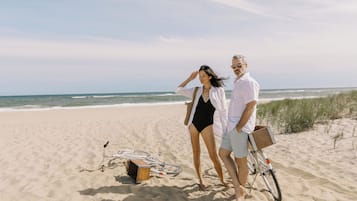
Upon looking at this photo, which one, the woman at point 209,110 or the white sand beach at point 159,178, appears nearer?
the woman at point 209,110

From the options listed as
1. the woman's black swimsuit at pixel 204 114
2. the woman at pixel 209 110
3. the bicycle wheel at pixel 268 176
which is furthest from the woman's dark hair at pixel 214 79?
the bicycle wheel at pixel 268 176

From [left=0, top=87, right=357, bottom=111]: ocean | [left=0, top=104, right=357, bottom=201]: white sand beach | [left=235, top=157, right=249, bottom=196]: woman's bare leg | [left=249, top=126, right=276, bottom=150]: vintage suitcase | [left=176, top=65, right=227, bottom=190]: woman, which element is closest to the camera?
[left=249, top=126, right=276, bottom=150]: vintage suitcase

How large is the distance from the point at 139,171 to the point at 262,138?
216cm

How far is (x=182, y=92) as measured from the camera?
199 inches

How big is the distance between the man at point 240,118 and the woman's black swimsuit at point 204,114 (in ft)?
1.66

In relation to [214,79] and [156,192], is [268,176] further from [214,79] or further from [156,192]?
[156,192]

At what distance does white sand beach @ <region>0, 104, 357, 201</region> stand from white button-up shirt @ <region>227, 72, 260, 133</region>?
1.20 meters

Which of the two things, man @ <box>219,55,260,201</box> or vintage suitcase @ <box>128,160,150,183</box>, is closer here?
man @ <box>219,55,260,201</box>

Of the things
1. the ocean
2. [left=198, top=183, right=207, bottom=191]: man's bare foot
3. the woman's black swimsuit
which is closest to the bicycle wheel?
the woman's black swimsuit

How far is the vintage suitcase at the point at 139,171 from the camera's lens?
17.8 feet

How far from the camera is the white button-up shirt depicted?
13.0ft

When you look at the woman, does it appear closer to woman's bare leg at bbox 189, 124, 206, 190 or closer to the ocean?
woman's bare leg at bbox 189, 124, 206, 190

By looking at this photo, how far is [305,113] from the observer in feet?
32.2

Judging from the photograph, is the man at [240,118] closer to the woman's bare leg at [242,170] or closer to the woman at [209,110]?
the woman's bare leg at [242,170]
